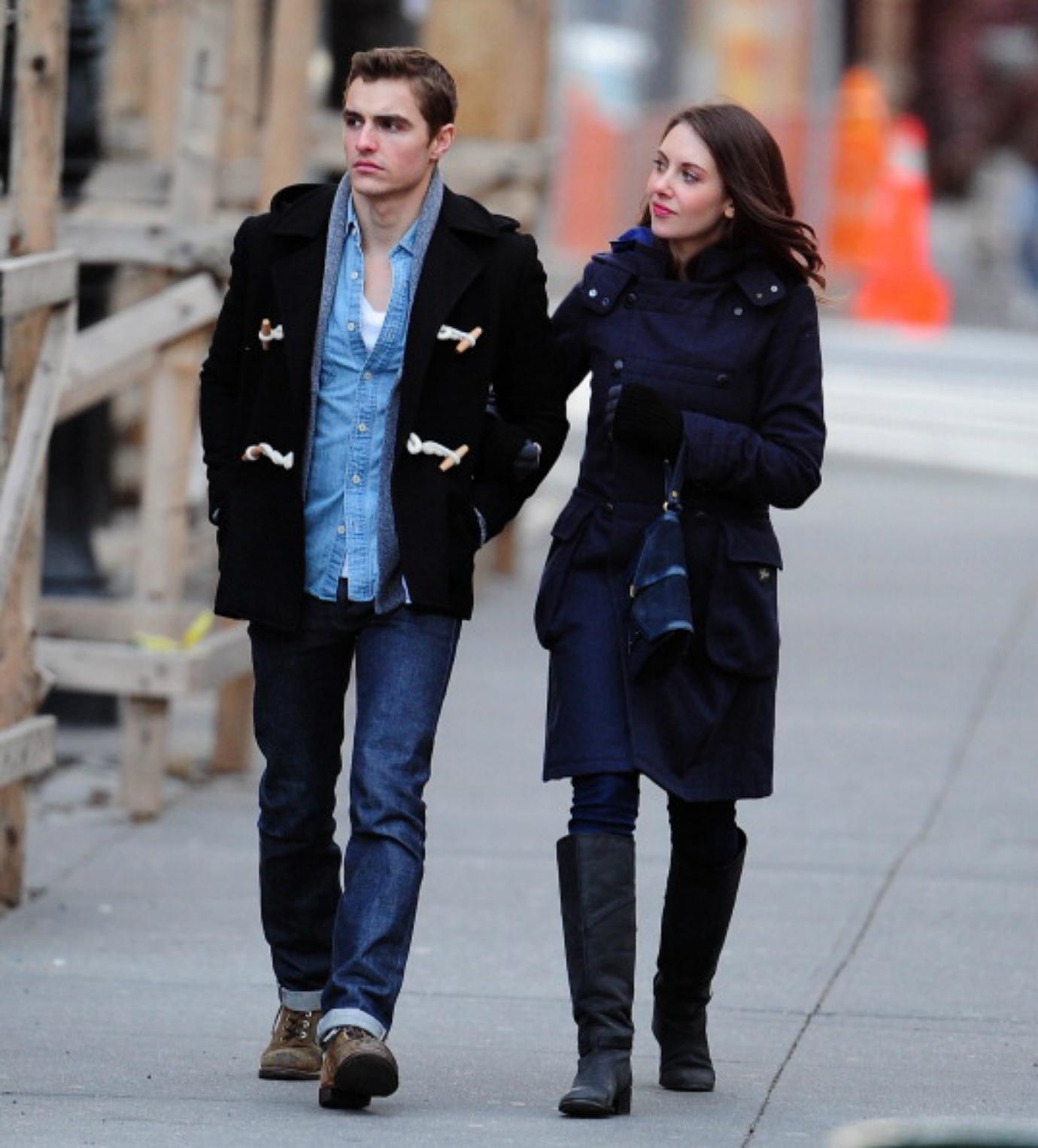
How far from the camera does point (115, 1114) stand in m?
5.21

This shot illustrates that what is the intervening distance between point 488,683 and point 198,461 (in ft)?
5.58

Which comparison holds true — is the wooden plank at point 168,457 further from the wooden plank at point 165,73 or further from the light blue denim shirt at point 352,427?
the light blue denim shirt at point 352,427

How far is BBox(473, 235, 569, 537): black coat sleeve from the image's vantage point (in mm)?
5320

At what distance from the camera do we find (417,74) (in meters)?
5.17

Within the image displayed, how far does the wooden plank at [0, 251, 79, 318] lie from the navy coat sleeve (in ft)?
6.08

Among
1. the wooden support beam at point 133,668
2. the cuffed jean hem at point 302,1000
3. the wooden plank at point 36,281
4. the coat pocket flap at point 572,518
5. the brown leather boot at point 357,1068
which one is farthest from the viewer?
the wooden support beam at point 133,668

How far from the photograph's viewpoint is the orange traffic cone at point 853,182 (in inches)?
1165

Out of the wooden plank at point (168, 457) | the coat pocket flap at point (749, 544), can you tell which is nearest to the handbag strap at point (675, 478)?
the coat pocket flap at point (749, 544)

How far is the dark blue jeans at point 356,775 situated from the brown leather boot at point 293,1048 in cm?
8

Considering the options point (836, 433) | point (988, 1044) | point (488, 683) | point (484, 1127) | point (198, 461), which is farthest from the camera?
point (836, 433)

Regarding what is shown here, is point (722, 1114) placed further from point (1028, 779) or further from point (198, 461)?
point (198, 461)

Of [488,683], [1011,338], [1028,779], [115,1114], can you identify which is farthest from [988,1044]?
[1011,338]

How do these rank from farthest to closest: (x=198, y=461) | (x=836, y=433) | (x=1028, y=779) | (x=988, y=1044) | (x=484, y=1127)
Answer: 1. (x=836, y=433)
2. (x=198, y=461)
3. (x=1028, y=779)
4. (x=988, y=1044)
5. (x=484, y=1127)

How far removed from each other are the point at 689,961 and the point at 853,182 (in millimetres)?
25455
